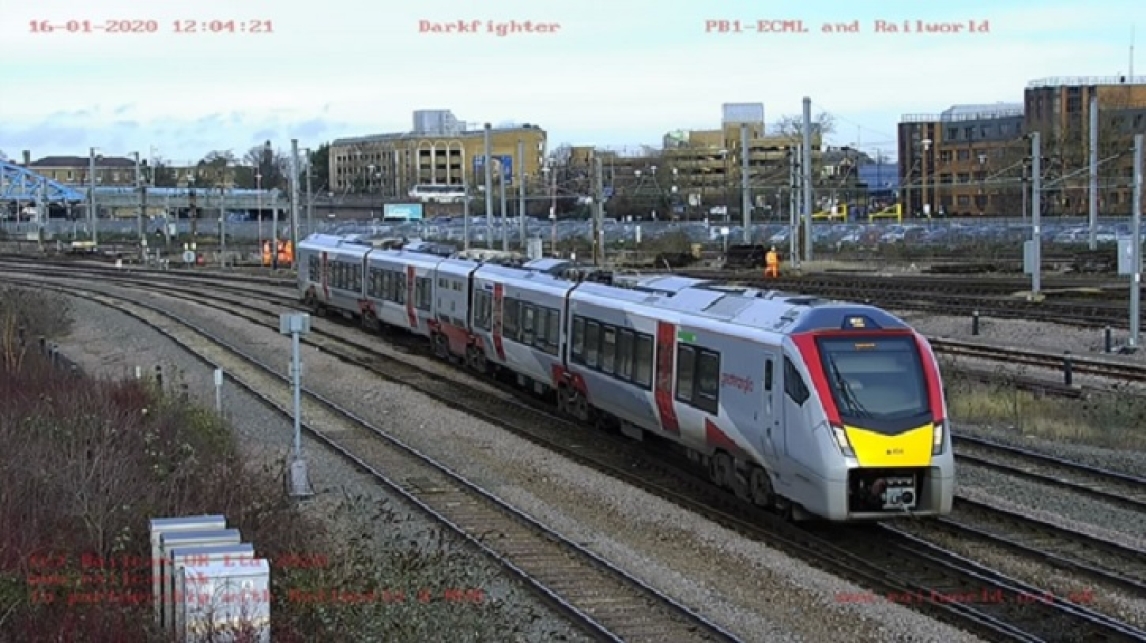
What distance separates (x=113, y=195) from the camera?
134250 millimetres

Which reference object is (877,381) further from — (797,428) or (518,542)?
(518,542)

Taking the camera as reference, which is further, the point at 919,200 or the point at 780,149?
the point at 780,149

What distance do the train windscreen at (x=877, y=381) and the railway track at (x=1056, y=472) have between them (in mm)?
4033

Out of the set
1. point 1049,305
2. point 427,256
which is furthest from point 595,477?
point 1049,305

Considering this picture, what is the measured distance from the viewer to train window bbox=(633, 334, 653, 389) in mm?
19609

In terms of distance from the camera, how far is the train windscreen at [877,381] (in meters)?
14.6

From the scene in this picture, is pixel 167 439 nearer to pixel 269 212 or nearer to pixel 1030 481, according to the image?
pixel 1030 481

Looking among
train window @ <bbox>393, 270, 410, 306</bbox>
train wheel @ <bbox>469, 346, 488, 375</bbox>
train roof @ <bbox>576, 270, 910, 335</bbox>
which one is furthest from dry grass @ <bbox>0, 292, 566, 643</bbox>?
train window @ <bbox>393, 270, 410, 306</bbox>

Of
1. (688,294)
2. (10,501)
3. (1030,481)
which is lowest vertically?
(1030,481)

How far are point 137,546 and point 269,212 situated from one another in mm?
148431

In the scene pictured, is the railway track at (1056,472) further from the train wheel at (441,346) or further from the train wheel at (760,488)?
the train wheel at (441,346)

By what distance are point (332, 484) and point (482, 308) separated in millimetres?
10774

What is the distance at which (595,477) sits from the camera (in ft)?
62.3

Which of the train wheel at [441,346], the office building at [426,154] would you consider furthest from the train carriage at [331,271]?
the office building at [426,154]
